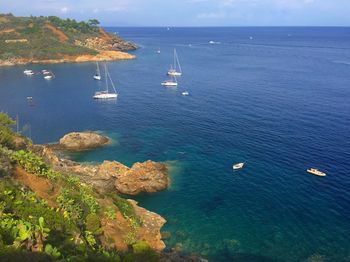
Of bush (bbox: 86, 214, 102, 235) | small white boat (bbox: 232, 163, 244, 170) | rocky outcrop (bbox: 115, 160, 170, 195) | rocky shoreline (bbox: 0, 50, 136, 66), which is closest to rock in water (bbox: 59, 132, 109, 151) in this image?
rocky outcrop (bbox: 115, 160, 170, 195)

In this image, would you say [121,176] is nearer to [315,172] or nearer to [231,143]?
[231,143]

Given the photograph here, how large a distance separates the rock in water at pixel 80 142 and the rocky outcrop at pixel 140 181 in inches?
743

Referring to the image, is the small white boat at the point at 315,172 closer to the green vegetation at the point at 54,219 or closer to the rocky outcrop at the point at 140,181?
the rocky outcrop at the point at 140,181

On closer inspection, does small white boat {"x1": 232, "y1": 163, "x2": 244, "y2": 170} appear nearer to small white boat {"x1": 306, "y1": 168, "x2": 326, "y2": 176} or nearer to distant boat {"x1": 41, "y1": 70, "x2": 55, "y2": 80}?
small white boat {"x1": 306, "y1": 168, "x2": 326, "y2": 176}

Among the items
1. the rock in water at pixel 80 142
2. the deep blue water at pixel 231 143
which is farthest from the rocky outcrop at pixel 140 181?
the rock in water at pixel 80 142

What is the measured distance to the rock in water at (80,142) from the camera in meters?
73.1

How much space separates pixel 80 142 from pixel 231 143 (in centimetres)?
3179

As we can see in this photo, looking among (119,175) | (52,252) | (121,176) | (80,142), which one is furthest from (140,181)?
(52,252)

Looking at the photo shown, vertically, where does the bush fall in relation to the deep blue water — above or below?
above

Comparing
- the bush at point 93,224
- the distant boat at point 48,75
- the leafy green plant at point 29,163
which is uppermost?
the leafy green plant at point 29,163

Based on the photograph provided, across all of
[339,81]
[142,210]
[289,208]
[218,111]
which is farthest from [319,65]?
[142,210]

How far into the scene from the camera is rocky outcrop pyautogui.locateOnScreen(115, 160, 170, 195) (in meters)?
56.3

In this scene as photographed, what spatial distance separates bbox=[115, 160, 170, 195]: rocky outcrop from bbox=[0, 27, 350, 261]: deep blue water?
1.87m

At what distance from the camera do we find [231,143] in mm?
74312
